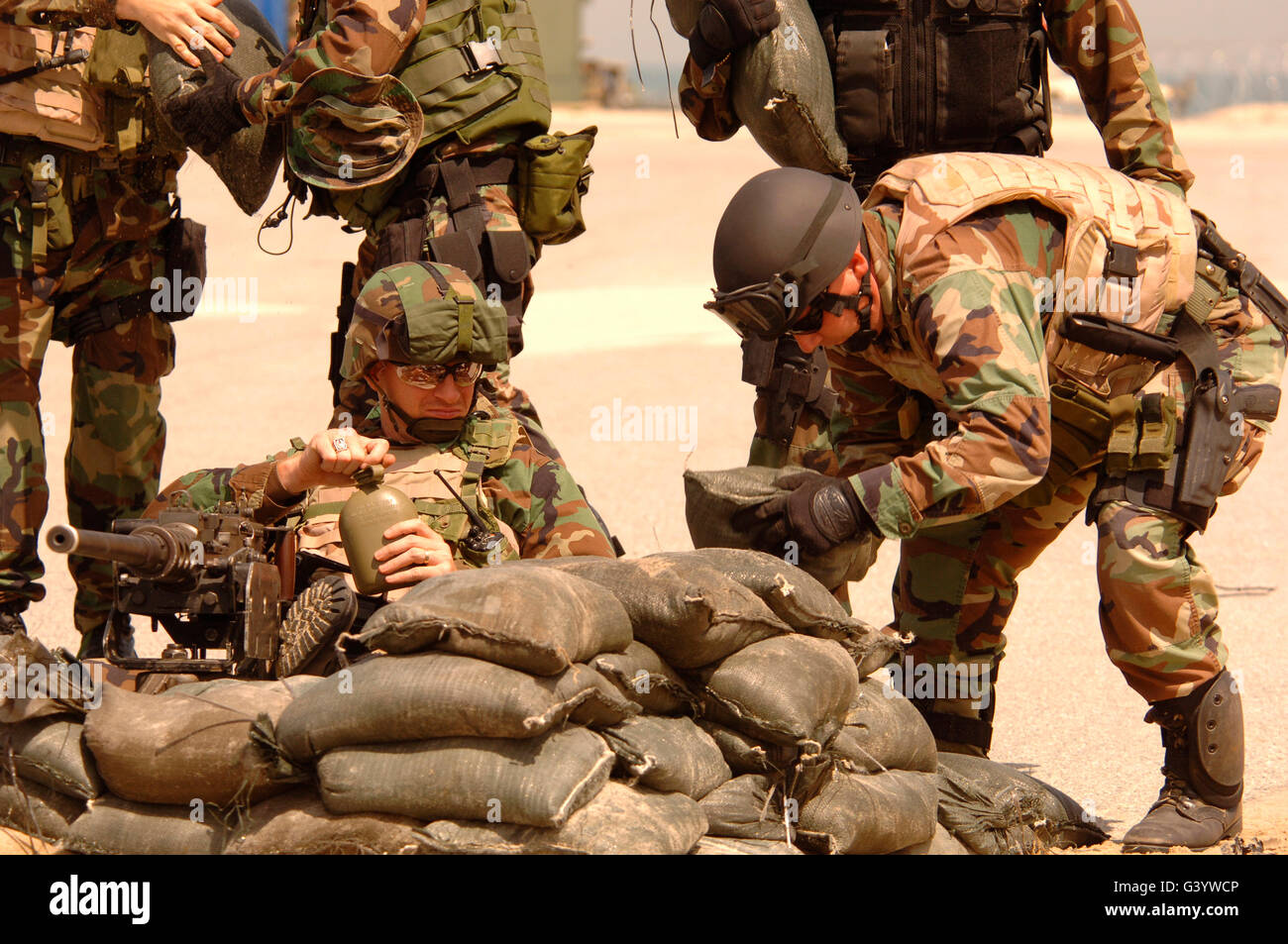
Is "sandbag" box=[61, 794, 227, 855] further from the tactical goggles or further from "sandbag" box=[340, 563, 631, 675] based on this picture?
the tactical goggles

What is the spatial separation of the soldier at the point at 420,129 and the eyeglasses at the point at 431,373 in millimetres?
548

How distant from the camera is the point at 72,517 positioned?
5703mm

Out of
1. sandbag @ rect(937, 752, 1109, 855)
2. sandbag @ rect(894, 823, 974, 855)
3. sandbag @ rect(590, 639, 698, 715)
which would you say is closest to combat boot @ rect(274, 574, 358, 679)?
sandbag @ rect(590, 639, 698, 715)

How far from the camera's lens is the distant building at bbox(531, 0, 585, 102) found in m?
34.2

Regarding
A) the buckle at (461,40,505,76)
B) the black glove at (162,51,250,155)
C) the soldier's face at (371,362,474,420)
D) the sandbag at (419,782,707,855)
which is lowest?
the sandbag at (419,782,707,855)

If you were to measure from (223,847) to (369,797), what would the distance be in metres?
0.36

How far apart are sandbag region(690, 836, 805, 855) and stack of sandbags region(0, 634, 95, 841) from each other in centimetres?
125

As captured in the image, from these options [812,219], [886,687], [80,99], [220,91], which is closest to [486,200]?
[220,91]

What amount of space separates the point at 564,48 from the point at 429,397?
102ft

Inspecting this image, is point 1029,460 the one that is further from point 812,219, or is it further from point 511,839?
point 511,839

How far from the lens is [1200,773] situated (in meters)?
4.50

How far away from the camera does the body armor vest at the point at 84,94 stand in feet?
17.1

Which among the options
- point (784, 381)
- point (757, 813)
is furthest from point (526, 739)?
point (784, 381)

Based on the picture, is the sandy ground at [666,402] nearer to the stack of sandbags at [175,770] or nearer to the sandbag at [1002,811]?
the sandbag at [1002,811]
